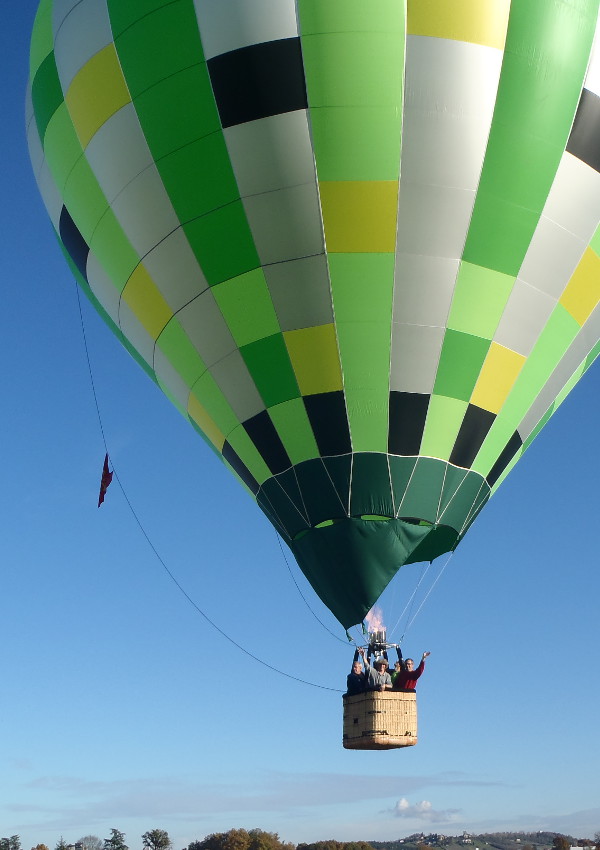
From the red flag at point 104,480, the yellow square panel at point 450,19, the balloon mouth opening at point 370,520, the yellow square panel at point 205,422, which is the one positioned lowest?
the balloon mouth opening at point 370,520

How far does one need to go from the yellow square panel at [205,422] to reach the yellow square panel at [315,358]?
44.4 inches

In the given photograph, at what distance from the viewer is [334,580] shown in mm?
8680

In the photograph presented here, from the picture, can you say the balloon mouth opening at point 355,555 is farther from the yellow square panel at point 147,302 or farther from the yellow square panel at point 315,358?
the yellow square panel at point 147,302

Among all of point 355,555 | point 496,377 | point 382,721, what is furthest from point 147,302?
point 382,721

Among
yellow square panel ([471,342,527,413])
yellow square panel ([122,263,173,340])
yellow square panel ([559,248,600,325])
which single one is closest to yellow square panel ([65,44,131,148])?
yellow square panel ([122,263,173,340])

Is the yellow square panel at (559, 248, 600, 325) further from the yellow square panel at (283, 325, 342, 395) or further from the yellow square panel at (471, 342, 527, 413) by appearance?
the yellow square panel at (283, 325, 342, 395)

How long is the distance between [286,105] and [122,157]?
1625 mm

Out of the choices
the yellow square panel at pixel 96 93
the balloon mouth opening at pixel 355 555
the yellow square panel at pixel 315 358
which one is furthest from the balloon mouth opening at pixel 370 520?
the yellow square panel at pixel 96 93

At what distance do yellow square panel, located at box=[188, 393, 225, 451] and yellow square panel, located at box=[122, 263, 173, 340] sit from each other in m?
0.71

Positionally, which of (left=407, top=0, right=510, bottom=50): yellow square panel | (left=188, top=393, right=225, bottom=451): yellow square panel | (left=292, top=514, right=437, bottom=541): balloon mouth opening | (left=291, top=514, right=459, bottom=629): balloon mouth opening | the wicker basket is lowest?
the wicker basket

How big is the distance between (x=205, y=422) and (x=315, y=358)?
1.50m

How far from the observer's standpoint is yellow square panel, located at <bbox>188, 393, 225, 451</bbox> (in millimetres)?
9414

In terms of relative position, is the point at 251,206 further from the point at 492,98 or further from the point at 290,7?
the point at 492,98

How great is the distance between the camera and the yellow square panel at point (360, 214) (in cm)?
825
